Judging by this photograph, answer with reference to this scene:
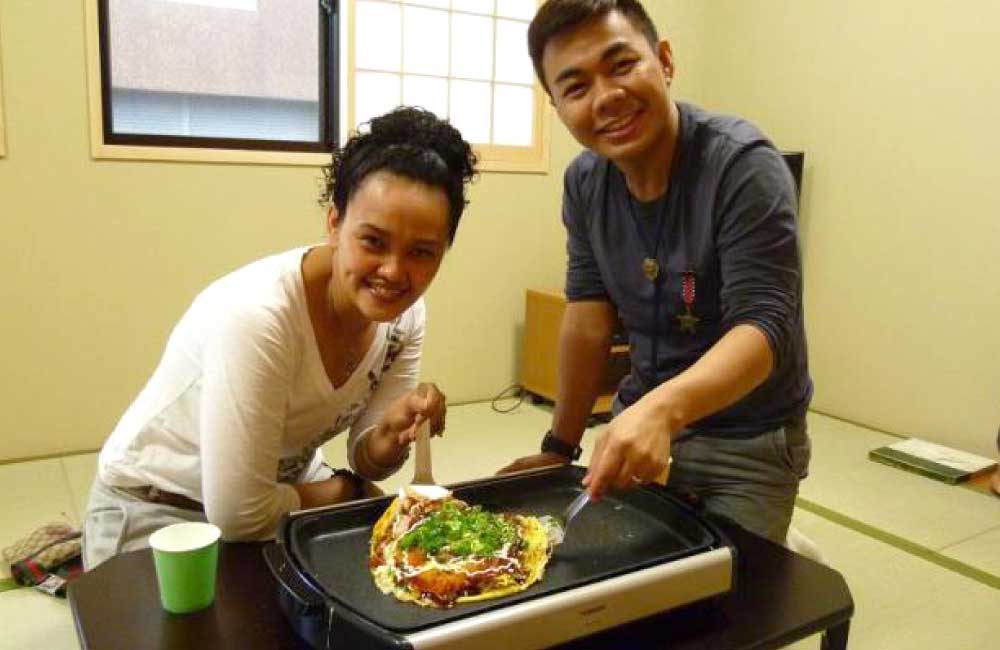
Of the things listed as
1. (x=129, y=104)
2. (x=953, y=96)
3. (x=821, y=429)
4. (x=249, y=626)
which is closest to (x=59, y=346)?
(x=129, y=104)

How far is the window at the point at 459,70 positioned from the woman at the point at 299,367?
1900mm

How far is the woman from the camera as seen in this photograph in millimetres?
1106

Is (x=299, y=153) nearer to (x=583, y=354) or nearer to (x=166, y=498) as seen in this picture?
(x=583, y=354)

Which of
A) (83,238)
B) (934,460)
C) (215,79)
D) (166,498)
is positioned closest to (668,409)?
(166,498)

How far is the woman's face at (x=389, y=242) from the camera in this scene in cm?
110

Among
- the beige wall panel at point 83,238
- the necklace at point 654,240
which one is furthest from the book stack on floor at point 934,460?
the beige wall panel at point 83,238

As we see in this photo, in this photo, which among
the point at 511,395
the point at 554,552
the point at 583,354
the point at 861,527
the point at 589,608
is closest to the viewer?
the point at 589,608

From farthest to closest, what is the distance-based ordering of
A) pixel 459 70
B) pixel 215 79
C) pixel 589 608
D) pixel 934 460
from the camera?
pixel 459 70 → pixel 215 79 → pixel 934 460 → pixel 589 608

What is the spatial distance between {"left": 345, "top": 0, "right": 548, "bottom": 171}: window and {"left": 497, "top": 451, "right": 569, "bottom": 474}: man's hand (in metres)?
1.93

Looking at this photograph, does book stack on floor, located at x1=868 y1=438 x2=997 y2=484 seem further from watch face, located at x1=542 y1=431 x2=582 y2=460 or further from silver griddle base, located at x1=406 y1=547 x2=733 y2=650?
silver griddle base, located at x1=406 y1=547 x2=733 y2=650

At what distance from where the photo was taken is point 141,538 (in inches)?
51.3

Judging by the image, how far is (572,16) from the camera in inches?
49.6

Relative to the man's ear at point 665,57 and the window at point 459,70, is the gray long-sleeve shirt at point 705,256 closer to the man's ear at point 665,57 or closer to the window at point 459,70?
the man's ear at point 665,57

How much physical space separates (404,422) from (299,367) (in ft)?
0.61
